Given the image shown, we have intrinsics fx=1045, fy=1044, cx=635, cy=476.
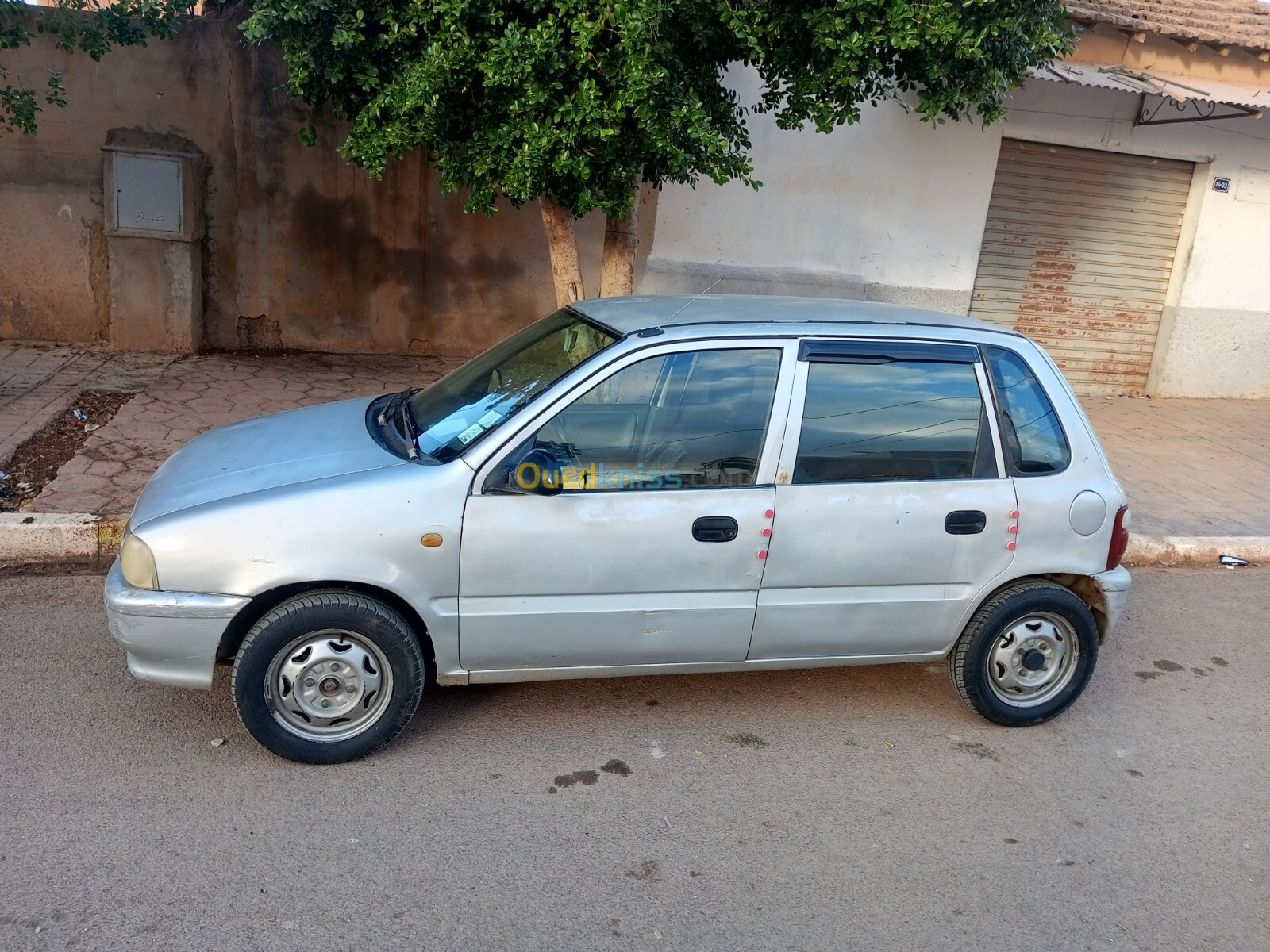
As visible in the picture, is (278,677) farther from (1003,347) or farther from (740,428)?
(1003,347)

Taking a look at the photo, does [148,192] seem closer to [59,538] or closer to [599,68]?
[59,538]

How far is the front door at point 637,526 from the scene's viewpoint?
3.75 meters

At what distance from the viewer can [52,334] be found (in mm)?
9305

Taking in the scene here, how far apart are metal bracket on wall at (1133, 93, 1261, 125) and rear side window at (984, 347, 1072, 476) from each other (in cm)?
770

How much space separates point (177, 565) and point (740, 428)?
2068 mm

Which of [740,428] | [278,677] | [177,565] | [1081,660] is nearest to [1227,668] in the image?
[1081,660]

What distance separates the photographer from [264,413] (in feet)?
25.6

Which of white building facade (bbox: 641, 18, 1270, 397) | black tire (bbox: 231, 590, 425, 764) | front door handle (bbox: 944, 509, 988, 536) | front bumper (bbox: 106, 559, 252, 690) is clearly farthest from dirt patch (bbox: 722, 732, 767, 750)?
white building facade (bbox: 641, 18, 1270, 397)

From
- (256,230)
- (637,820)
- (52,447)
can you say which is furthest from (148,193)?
(637,820)

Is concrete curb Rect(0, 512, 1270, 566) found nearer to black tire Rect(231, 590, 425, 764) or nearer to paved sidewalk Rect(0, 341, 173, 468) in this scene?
paved sidewalk Rect(0, 341, 173, 468)

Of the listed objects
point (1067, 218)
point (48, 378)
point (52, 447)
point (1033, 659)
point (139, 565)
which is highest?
point (1067, 218)

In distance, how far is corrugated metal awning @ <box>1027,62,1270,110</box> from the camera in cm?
910

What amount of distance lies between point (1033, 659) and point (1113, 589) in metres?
0.45

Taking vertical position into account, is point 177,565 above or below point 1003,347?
below
